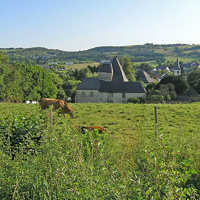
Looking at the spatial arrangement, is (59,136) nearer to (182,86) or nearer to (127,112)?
(127,112)

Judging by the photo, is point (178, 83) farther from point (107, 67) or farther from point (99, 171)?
point (99, 171)

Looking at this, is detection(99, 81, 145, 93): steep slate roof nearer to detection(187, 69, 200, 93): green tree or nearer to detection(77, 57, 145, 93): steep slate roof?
detection(77, 57, 145, 93): steep slate roof

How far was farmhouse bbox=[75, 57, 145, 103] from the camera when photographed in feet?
183

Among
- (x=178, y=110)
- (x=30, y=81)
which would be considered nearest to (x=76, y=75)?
(x=30, y=81)

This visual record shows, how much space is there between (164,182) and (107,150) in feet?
8.20

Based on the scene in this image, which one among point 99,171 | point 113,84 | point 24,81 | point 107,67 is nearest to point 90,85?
point 113,84

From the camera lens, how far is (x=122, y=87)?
56.7 m

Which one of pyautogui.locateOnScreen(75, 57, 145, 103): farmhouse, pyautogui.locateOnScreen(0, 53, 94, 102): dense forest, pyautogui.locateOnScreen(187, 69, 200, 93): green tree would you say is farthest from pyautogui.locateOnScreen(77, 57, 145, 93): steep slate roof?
pyautogui.locateOnScreen(187, 69, 200, 93): green tree

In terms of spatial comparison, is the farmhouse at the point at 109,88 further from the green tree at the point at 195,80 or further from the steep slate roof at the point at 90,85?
the green tree at the point at 195,80

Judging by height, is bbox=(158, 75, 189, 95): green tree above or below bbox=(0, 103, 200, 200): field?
below

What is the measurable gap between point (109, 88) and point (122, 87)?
10.8 ft

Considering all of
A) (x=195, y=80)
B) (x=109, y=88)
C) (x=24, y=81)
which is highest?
(x=195, y=80)

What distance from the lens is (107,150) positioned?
20.4 ft

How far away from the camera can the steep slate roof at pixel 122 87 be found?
5481cm
